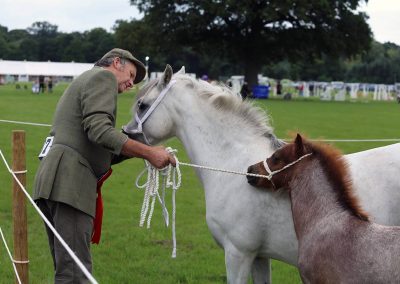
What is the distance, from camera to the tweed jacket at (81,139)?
4141 mm

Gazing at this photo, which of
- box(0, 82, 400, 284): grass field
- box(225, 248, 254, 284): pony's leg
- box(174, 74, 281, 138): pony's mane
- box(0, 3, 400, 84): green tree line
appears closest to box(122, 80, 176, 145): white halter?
box(174, 74, 281, 138): pony's mane

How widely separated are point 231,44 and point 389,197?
178 feet

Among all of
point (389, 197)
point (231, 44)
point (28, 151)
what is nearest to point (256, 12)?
point (231, 44)

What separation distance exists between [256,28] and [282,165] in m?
53.4

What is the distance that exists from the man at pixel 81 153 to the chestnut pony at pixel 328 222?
3.08 ft

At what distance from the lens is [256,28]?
56094 millimetres

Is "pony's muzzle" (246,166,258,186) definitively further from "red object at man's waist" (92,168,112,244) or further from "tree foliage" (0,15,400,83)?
"tree foliage" (0,15,400,83)

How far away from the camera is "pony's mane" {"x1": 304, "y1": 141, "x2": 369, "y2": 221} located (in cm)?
381

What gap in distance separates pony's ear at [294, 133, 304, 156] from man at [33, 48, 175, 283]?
1.01m

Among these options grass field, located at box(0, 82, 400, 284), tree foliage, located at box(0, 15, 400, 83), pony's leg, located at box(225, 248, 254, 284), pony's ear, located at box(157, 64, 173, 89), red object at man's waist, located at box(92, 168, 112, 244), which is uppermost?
tree foliage, located at box(0, 15, 400, 83)

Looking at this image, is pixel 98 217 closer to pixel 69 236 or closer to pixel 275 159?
pixel 69 236

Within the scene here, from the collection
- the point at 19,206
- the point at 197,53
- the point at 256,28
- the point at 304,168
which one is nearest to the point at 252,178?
the point at 304,168

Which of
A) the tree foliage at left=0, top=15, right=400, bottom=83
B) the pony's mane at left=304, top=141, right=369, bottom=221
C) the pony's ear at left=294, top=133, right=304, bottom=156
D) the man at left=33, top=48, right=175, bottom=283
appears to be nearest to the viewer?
the pony's mane at left=304, top=141, right=369, bottom=221

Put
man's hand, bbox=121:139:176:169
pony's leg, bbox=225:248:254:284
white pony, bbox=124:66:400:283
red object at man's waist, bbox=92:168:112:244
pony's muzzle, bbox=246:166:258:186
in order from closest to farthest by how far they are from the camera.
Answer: man's hand, bbox=121:139:176:169 < pony's muzzle, bbox=246:166:258:186 < white pony, bbox=124:66:400:283 < pony's leg, bbox=225:248:254:284 < red object at man's waist, bbox=92:168:112:244
